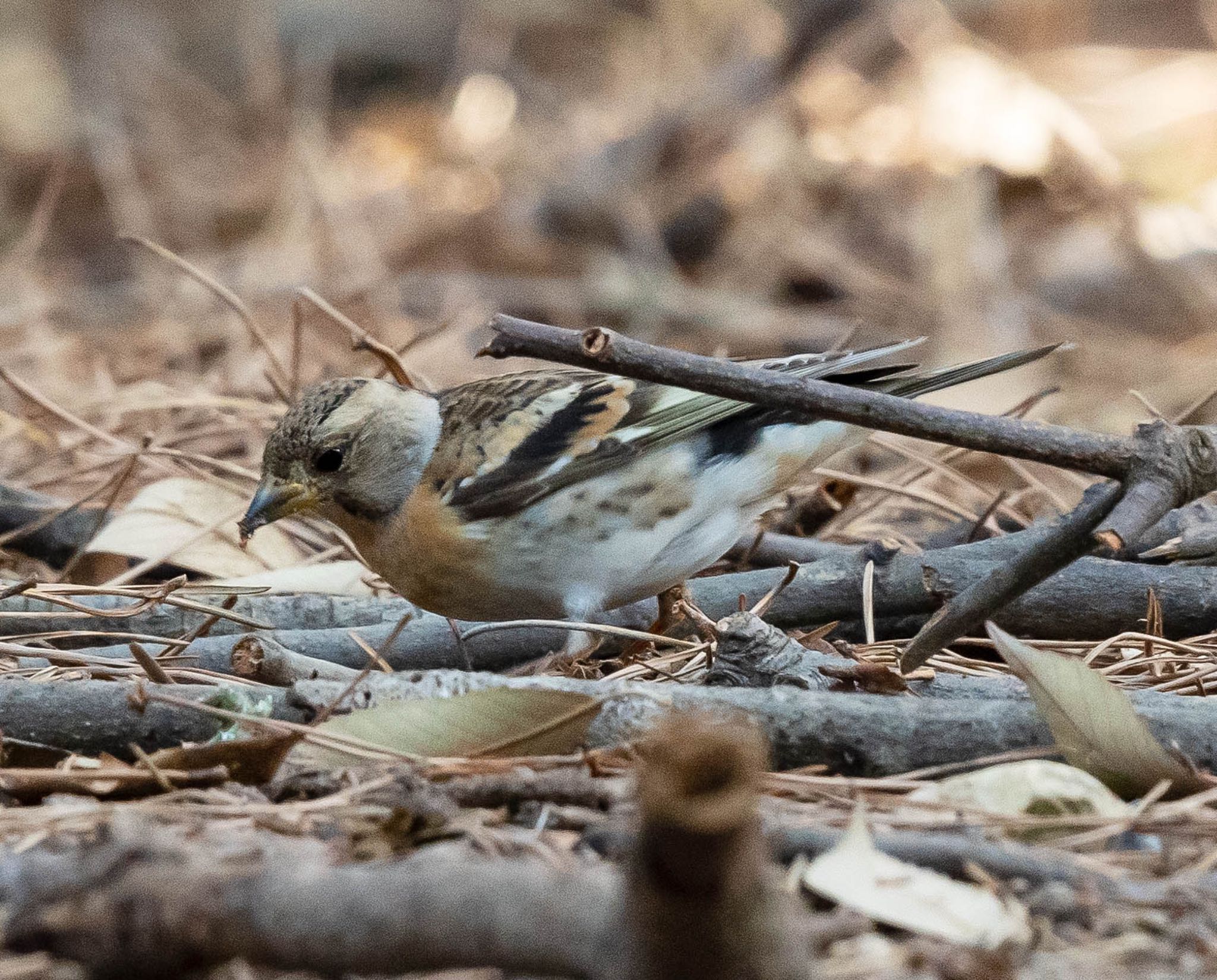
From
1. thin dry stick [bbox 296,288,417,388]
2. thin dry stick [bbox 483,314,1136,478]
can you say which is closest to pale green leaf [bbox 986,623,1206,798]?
thin dry stick [bbox 483,314,1136,478]

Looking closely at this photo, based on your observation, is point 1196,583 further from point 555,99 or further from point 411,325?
point 555,99

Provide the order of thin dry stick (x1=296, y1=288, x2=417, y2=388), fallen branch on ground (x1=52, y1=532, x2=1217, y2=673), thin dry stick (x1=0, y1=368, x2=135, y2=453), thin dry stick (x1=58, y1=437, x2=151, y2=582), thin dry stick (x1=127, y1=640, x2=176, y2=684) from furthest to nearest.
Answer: thin dry stick (x1=0, y1=368, x2=135, y2=453) → thin dry stick (x1=58, y1=437, x2=151, y2=582) → thin dry stick (x1=296, y1=288, x2=417, y2=388) → fallen branch on ground (x1=52, y1=532, x2=1217, y2=673) → thin dry stick (x1=127, y1=640, x2=176, y2=684)

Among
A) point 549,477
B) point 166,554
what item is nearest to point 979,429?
point 549,477

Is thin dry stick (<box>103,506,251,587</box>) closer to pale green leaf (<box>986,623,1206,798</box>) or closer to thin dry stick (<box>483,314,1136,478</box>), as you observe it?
thin dry stick (<box>483,314,1136,478</box>)

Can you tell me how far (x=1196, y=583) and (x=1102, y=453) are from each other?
1.12 meters

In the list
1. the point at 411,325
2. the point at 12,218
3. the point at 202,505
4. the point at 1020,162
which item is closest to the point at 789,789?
the point at 202,505

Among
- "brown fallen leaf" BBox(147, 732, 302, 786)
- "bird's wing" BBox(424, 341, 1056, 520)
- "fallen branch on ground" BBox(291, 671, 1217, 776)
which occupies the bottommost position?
"brown fallen leaf" BBox(147, 732, 302, 786)

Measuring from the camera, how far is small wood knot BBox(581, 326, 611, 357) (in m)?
2.27

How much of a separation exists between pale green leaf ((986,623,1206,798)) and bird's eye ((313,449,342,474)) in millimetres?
1890

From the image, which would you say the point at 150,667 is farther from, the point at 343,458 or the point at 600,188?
the point at 600,188

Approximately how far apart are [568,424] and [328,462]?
0.62 m

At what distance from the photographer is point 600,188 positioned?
29.2 feet

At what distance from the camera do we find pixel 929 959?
1.84 m

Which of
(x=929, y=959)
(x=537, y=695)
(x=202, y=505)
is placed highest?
(x=202, y=505)
